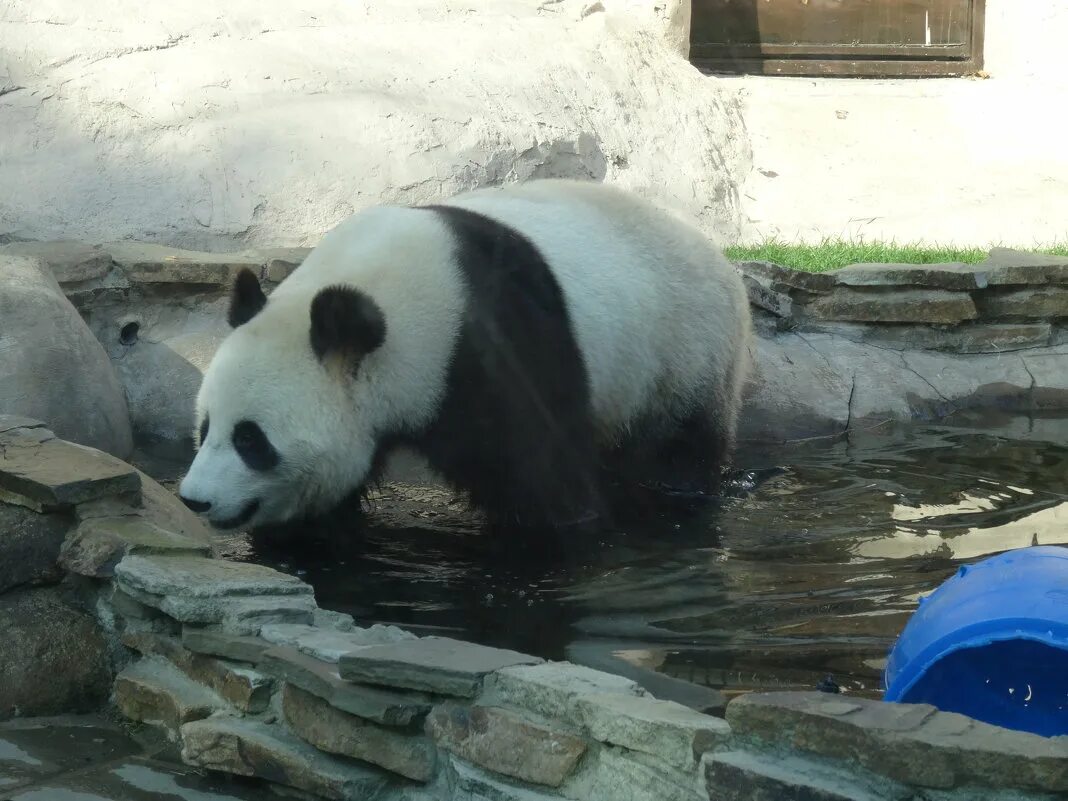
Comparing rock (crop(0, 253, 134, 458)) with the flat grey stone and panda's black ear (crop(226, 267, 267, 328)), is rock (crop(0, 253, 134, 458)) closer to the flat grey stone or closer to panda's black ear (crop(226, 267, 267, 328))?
panda's black ear (crop(226, 267, 267, 328))

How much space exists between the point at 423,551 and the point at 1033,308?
421 centimetres

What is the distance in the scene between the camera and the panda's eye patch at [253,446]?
3.90 m

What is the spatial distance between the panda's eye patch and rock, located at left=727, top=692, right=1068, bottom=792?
229 centimetres

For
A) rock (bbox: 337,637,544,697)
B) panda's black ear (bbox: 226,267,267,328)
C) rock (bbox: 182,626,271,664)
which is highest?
panda's black ear (bbox: 226,267,267,328)

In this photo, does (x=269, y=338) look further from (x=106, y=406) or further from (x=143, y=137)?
(x=143, y=137)

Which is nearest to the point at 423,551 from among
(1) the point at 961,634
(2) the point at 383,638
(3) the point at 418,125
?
(2) the point at 383,638

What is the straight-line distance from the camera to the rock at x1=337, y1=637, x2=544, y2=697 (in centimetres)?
230

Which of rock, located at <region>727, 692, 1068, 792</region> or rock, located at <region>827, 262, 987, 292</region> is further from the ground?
rock, located at <region>727, 692, 1068, 792</region>

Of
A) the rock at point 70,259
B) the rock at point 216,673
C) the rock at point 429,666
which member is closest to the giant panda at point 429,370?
the rock at point 216,673

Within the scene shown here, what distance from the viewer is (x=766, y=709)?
191cm

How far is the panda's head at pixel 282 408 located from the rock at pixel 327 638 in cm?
126

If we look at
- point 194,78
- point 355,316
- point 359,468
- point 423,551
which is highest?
point 194,78

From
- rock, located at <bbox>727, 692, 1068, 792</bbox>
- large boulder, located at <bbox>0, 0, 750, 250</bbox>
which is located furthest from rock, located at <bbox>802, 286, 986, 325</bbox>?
rock, located at <bbox>727, 692, 1068, 792</bbox>

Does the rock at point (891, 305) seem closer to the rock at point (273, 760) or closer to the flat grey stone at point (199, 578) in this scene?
the flat grey stone at point (199, 578)
